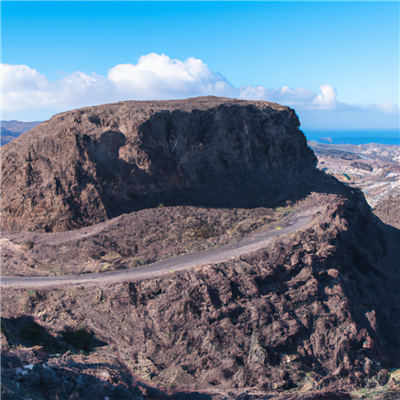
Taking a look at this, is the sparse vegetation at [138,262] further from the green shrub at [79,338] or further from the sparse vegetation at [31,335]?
the sparse vegetation at [31,335]

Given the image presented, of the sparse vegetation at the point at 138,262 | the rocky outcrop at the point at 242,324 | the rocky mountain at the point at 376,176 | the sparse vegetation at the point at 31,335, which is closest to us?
the sparse vegetation at the point at 31,335

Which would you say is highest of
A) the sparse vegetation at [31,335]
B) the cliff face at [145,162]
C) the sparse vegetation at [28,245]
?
the cliff face at [145,162]

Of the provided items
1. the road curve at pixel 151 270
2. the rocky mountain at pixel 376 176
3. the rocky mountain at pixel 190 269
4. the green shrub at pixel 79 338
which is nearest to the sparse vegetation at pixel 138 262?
the rocky mountain at pixel 190 269

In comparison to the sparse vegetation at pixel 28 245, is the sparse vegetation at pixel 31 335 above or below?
below

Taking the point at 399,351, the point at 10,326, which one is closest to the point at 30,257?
the point at 10,326

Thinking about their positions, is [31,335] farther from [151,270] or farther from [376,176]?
[376,176]

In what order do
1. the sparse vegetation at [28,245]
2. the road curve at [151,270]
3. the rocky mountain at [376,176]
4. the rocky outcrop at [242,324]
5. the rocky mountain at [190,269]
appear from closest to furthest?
the rocky mountain at [190,269] → the rocky outcrop at [242,324] → the road curve at [151,270] → the sparse vegetation at [28,245] → the rocky mountain at [376,176]

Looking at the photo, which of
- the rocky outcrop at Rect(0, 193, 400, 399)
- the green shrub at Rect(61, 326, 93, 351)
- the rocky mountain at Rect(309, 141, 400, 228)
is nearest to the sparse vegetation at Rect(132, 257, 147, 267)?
the rocky outcrop at Rect(0, 193, 400, 399)
